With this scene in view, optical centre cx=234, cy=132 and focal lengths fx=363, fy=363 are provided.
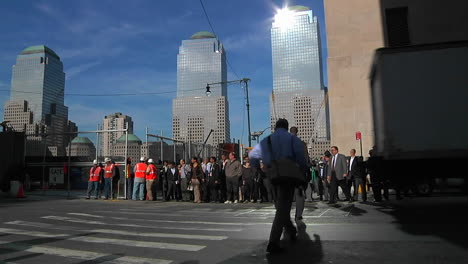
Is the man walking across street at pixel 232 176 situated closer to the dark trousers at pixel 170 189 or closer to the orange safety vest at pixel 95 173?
the dark trousers at pixel 170 189

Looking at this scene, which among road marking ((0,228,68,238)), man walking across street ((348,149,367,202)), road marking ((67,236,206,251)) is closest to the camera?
road marking ((67,236,206,251))

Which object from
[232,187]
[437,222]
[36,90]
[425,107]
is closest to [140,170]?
[232,187]

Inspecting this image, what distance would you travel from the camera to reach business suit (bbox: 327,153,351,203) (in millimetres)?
11672

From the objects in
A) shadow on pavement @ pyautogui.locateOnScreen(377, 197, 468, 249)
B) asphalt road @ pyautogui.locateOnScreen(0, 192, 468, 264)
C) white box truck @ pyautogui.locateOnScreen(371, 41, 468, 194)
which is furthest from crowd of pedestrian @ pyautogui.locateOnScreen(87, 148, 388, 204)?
white box truck @ pyautogui.locateOnScreen(371, 41, 468, 194)

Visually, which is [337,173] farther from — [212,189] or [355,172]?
[212,189]

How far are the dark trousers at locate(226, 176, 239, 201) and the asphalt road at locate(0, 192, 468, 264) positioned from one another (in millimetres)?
5066

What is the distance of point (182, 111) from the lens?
36.3 meters

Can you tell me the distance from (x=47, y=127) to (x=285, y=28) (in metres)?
21.8

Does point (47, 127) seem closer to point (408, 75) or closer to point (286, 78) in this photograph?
point (286, 78)

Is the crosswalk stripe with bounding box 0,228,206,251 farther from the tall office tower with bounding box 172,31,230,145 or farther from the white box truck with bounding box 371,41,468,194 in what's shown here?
the tall office tower with bounding box 172,31,230,145

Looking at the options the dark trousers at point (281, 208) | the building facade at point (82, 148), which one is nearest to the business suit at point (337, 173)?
the dark trousers at point (281, 208)

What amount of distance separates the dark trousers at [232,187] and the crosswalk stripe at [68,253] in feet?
29.3

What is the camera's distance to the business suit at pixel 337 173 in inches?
460

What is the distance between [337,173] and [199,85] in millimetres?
27646
